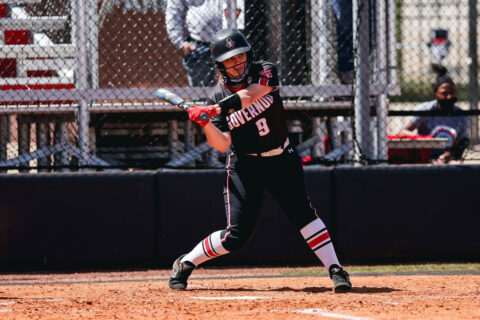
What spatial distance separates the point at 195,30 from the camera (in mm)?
8969

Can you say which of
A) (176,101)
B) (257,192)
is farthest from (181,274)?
(176,101)

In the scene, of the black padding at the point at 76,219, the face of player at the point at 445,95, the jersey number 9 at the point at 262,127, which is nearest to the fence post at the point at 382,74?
the face of player at the point at 445,95

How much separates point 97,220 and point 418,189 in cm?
311

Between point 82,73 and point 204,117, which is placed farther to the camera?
point 82,73

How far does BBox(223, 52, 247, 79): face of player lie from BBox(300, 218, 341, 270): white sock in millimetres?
1218

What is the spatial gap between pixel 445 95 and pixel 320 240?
4153mm

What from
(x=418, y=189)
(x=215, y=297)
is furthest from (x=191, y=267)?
(x=418, y=189)

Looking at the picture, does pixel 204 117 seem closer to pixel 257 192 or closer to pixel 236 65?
pixel 236 65

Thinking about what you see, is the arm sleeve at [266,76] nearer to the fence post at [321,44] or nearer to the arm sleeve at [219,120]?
the arm sleeve at [219,120]

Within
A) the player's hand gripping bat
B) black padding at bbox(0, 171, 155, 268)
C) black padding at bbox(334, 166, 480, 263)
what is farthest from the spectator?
the player's hand gripping bat

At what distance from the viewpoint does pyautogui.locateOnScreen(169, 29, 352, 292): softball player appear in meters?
6.42

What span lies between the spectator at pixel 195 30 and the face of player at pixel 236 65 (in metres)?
2.48

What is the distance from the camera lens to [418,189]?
863cm

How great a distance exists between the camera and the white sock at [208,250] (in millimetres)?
6605
